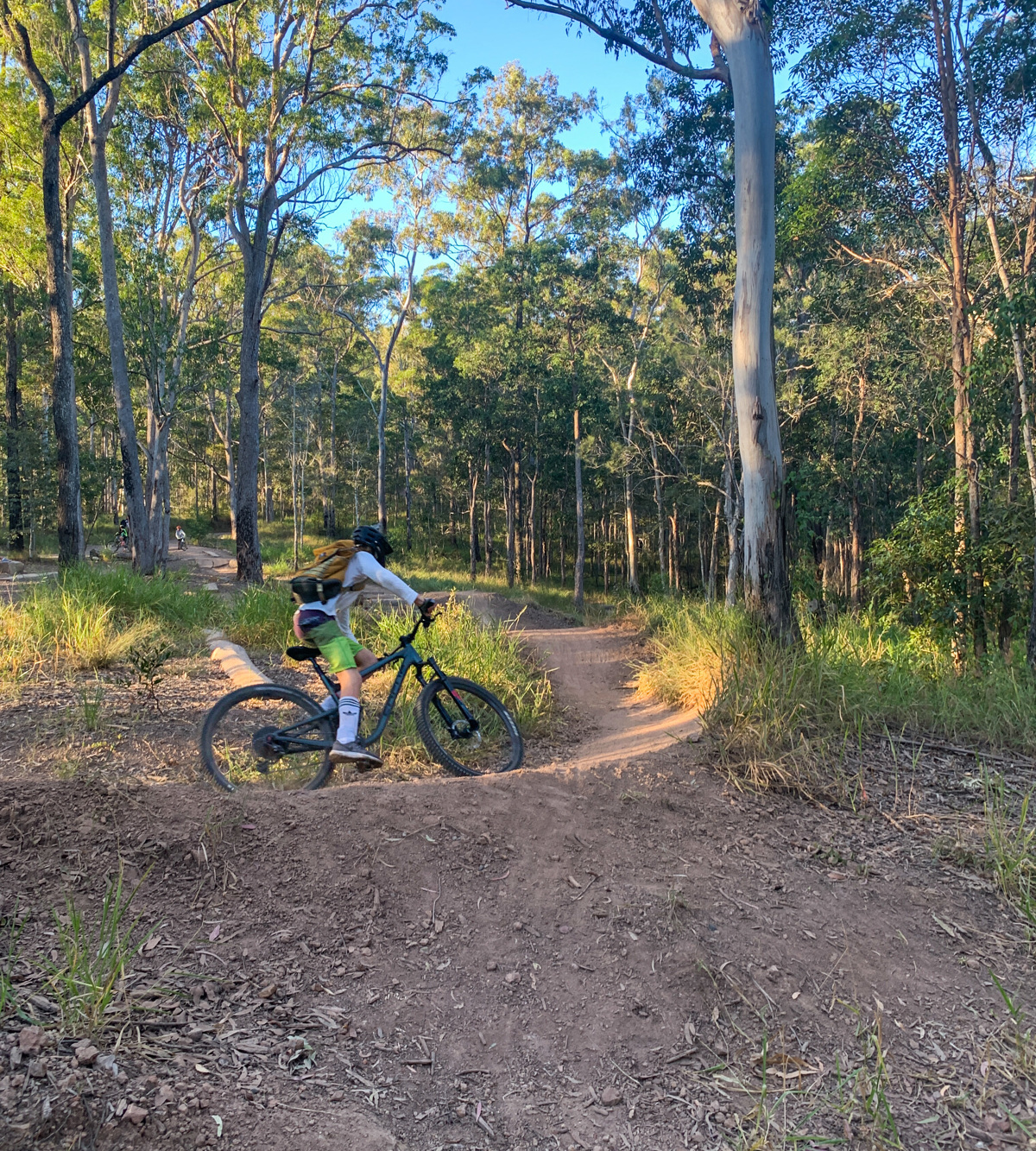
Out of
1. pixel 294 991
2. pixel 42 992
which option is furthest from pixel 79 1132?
pixel 294 991

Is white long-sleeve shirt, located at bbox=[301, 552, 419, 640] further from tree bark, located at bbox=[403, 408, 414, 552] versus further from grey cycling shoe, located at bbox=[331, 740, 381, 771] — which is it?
tree bark, located at bbox=[403, 408, 414, 552]

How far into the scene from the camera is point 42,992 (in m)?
2.15

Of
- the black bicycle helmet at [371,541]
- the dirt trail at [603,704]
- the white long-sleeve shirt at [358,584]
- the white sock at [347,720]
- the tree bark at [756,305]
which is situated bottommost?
the dirt trail at [603,704]

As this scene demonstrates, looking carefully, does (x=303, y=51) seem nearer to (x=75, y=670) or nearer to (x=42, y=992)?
(x=75, y=670)

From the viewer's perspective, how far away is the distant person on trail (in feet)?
13.8

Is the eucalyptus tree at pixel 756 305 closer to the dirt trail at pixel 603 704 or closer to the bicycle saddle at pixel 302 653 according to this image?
the dirt trail at pixel 603 704

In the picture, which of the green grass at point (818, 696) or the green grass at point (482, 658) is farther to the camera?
the green grass at point (482, 658)

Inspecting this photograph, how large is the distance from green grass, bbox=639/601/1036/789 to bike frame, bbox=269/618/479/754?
1.83 meters

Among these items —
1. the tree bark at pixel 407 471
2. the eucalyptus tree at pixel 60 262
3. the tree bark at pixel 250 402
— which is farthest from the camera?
the tree bark at pixel 407 471

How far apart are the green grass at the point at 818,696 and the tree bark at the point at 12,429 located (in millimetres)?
22599

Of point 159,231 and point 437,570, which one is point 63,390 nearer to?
point 159,231

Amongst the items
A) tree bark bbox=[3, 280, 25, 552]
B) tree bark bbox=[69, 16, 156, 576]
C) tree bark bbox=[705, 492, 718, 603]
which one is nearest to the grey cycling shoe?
tree bark bbox=[69, 16, 156, 576]

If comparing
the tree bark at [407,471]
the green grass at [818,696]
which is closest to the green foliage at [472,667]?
the green grass at [818,696]

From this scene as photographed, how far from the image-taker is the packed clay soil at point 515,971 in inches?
79.7
